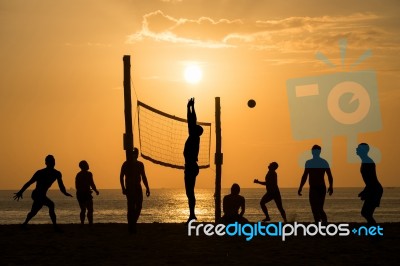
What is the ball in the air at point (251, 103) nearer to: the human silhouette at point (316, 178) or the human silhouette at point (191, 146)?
the human silhouette at point (316, 178)

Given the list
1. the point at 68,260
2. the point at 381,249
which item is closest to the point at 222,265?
the point at 68,260

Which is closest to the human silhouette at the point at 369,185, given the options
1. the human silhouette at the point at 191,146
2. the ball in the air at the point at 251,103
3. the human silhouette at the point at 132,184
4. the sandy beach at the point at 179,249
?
the sandy beach at the point at 179,249

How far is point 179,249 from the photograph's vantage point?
38.8 feet

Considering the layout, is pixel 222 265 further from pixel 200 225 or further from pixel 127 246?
pixel 200 225

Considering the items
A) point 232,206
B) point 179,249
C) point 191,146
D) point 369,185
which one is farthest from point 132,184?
point 369,185

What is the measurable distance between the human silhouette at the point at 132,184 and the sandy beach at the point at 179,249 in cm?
38

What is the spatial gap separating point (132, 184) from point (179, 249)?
12.2ft

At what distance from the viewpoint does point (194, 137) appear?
1270 centimetres

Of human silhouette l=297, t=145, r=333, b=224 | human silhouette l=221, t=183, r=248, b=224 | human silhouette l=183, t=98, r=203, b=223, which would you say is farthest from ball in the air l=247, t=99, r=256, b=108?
human silhouette l=183, t=98, r=203, b=223

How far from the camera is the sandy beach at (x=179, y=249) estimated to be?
10453 millimetres

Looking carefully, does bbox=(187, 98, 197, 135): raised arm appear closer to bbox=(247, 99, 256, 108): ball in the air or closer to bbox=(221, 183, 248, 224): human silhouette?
bbox=(221, 183, 248, 224): human silhouette

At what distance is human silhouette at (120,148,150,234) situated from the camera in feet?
49.3

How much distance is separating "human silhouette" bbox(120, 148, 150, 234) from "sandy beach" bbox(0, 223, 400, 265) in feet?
1.25

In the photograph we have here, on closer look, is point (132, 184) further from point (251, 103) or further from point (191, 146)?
point (251, 103)
